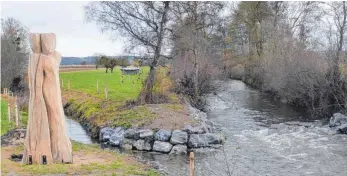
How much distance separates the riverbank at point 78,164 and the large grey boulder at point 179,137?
3780 mm

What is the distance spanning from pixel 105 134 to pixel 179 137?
14.3ft

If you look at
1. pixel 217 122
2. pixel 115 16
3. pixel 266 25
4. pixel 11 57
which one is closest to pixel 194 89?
pixel 217 122

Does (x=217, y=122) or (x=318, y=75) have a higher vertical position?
(x=318, y=75)

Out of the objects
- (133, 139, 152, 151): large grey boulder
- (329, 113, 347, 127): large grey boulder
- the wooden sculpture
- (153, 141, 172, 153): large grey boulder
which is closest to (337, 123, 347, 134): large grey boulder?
(329, 113, 347, 127): large grey boulder

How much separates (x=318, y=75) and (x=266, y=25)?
1821 cm

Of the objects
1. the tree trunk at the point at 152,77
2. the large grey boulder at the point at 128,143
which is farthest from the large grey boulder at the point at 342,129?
the tree trunk at the point at 152,77

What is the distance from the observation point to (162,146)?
19562mm

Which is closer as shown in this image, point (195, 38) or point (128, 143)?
point (128, 143)

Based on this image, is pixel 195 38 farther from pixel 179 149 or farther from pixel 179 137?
pixel 179 149

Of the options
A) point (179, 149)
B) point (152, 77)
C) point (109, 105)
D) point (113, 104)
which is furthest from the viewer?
point (113, 104)

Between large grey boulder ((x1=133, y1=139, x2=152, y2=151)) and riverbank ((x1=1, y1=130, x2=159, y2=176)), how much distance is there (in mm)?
3335

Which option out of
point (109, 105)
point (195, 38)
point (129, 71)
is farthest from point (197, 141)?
point (129, 71)

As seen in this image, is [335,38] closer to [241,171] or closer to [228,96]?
[228,96]

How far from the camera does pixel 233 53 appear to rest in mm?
56000
